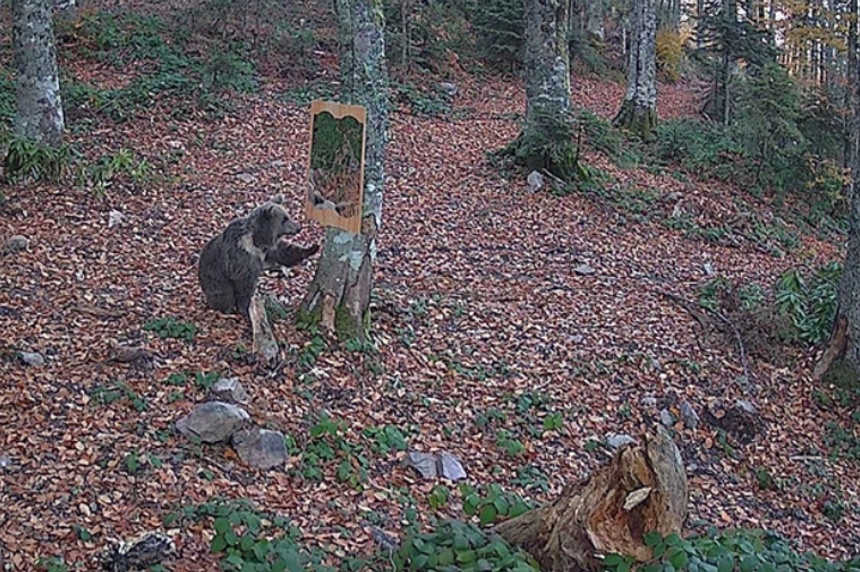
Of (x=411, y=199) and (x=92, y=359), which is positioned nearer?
(x=92, y=359)

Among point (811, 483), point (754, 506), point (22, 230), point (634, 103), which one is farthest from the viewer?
point (634, 103)

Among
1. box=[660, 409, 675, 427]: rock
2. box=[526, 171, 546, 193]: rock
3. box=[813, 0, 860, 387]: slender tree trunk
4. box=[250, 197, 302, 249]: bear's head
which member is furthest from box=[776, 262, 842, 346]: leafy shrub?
box=[250, 197, 302, 249]: bear's head

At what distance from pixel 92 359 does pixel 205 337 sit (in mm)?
812

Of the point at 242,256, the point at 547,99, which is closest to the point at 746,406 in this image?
the point at 242,256

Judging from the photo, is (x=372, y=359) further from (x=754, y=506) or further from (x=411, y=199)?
(x=411, y=199)

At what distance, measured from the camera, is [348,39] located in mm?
5930

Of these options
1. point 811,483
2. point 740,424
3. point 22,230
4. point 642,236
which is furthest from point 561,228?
point 22,230

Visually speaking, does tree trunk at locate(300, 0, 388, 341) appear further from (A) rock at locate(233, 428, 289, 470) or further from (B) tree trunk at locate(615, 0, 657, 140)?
(B) tree trunk at locate(615, 0, 657, 140)

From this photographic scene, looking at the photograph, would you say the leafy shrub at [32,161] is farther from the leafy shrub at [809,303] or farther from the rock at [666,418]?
the leafy shrub at [809,303]

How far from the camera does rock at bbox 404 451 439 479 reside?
5129 mm

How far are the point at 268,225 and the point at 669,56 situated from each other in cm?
2381

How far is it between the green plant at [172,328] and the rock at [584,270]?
452cm

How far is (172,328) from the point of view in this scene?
600cm

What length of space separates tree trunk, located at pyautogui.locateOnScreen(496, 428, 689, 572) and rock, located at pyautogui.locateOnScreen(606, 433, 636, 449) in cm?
214
